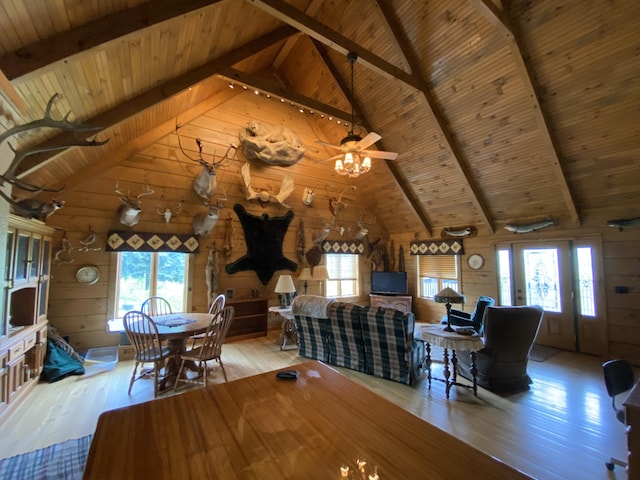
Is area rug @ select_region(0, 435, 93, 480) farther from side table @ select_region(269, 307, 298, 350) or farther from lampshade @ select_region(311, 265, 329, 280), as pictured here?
lampshade @ select_region(311, 265, 329, 280)

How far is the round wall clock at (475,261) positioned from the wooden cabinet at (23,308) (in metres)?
A: 7.38

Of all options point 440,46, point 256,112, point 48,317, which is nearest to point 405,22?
point 440,46

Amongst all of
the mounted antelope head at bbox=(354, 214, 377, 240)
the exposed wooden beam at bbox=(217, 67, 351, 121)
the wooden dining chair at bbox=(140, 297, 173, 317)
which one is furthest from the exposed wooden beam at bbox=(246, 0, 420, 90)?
the wooden dining chair at bbox=(140, 297, 173, 317)

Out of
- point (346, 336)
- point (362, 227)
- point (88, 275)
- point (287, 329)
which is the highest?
point (362, 227)

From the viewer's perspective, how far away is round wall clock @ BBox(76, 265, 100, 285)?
4.34 meters

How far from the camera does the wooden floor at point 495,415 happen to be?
2262 mm

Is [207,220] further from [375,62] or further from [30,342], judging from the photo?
[375,62]

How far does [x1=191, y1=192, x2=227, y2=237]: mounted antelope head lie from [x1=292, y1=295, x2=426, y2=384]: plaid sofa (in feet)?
7.24

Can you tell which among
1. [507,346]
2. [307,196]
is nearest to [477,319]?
[507,346]

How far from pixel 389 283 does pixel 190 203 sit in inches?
196

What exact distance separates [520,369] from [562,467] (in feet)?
4.84

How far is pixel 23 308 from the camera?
3301mm

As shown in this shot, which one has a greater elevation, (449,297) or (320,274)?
(320,274)

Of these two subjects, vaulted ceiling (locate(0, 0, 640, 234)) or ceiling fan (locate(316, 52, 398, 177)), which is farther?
ceiling fan (locate(316, 52, 398, 177))
